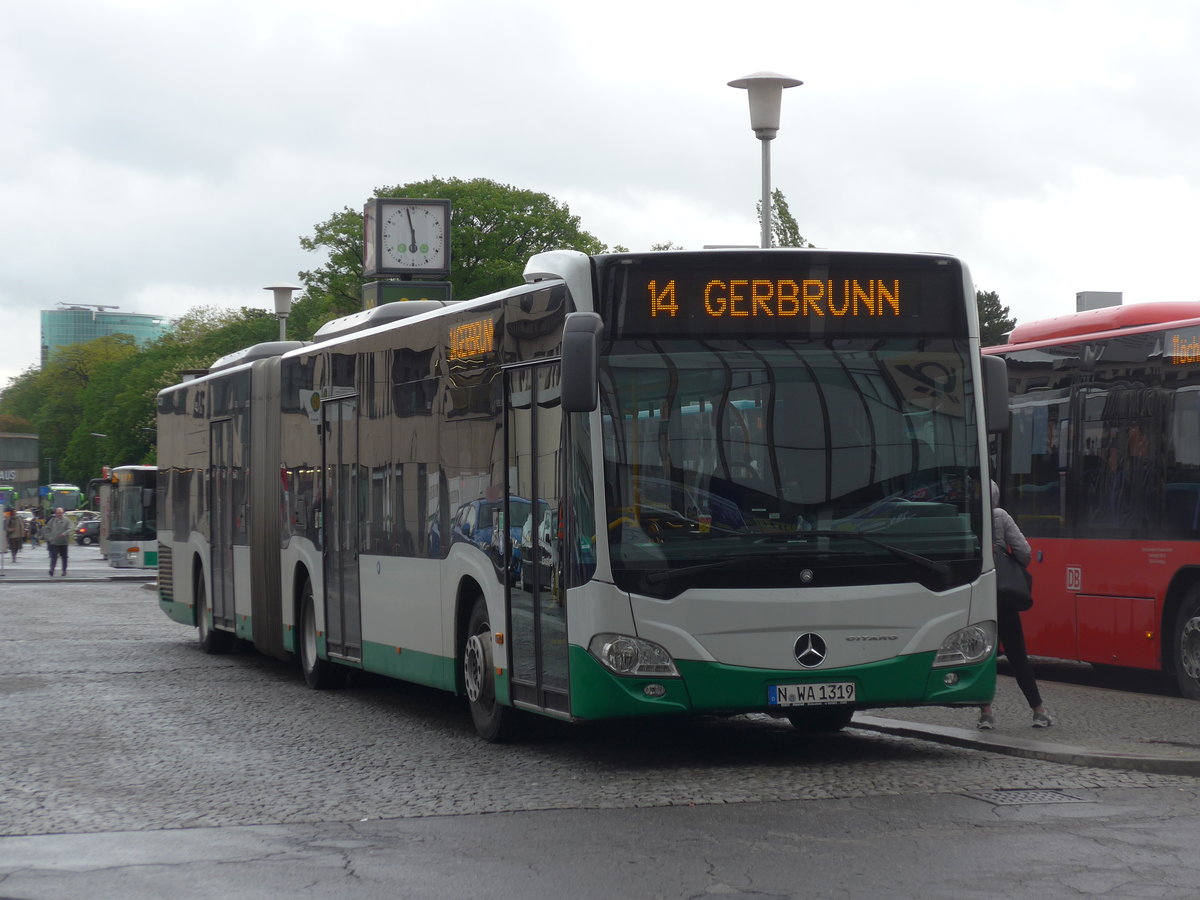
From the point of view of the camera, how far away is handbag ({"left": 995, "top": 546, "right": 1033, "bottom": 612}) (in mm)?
12070

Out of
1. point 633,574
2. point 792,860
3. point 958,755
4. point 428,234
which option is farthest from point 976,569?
point 428,234

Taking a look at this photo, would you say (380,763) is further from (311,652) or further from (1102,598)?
(1102,598)

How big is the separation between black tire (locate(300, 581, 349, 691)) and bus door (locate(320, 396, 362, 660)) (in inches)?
19.5

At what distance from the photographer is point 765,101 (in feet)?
66.0

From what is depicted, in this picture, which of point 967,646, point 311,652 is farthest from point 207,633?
point 967,646

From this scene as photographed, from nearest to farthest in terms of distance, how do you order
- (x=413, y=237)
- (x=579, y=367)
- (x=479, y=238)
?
(x=579, y=367) → (x=413, y=237) → (x=479, y=238)

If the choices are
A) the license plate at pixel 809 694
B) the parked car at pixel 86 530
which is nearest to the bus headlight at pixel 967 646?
the license plate at pixel 809 694

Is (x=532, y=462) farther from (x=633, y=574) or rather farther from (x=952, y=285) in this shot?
(x=952, y=285)

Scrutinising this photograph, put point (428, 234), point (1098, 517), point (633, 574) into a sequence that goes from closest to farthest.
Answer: point (633, 574), point (1098, 517), point (428, 234)

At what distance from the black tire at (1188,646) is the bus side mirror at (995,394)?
13.4 feet

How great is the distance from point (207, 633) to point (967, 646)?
12867mm

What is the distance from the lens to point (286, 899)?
715 cm

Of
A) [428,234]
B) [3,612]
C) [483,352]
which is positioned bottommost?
[3,612]

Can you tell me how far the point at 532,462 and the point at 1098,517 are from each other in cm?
616
